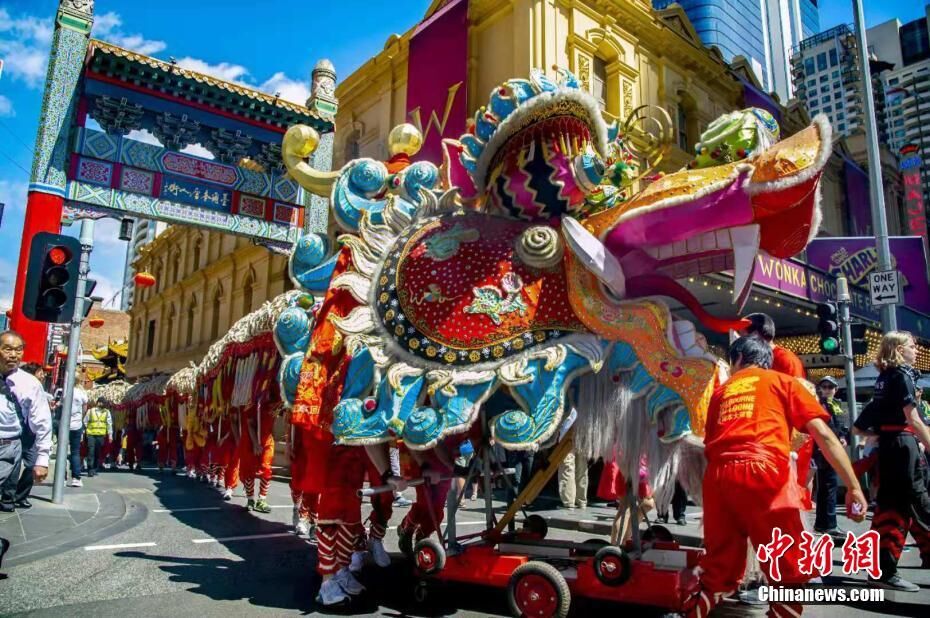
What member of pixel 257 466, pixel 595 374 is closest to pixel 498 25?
pixel 257 466

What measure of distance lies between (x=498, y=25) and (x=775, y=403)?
14.1 metres

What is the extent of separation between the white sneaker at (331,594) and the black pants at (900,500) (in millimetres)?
3587

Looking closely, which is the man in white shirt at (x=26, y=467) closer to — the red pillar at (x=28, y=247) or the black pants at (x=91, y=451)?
the red pillar at (x=28, y=247)

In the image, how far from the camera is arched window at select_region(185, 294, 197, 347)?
28.8 metres

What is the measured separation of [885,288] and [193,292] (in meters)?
26.6

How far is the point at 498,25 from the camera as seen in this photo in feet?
50.1

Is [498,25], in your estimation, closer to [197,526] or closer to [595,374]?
[197,526]

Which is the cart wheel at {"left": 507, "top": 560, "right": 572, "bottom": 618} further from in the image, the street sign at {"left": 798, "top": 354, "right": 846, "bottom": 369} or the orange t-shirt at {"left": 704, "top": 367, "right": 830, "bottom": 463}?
the street sign at {"left": 798, "top": 354, "right": 846, "bottom": 369}

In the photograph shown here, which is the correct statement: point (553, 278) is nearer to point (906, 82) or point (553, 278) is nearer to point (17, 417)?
point (17, 417)

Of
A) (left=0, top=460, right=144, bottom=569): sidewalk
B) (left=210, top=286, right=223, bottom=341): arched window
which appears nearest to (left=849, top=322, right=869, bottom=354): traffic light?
(left=0, top=460, right=144, bottom=569): sidewalk

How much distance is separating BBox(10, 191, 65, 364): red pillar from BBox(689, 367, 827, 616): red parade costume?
36.3 ft

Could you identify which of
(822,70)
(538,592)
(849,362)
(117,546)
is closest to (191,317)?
(117,546)

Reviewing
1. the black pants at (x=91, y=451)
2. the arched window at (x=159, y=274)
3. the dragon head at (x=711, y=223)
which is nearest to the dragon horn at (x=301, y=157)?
the dragon head at (x=711, y=223)

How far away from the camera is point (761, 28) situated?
6775 centimetres
